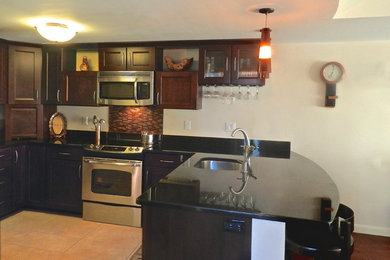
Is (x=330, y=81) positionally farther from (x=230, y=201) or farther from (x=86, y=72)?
(x=86, y=72)

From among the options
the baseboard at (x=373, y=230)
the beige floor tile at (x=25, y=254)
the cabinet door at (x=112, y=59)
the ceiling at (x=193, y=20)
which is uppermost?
the ceiling at (x=193, y=20)

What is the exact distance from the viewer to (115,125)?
4301mm

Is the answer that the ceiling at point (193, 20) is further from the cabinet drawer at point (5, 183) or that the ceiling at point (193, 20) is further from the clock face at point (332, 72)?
the cabinet drawer at point (5, 183)

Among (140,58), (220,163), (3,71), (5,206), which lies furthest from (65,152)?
(220,163)

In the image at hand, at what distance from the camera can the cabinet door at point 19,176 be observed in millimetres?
3854

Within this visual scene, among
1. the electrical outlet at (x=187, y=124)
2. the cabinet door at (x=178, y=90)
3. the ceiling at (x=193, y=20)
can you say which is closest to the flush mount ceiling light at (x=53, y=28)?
the ceiling at (x=193, y=20)

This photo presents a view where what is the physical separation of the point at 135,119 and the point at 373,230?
3.15 meters

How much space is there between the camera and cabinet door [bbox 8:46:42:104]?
3.93 m

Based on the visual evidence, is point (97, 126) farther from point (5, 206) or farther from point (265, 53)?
point (265, 53)

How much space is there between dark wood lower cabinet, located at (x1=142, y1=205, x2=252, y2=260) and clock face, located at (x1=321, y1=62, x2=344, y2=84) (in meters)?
2.53

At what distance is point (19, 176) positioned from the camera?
12.9 ft

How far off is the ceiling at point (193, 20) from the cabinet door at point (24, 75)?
1.09 feet

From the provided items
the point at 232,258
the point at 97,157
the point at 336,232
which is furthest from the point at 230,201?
the point at 97,157

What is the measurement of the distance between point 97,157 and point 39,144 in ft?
2.73
